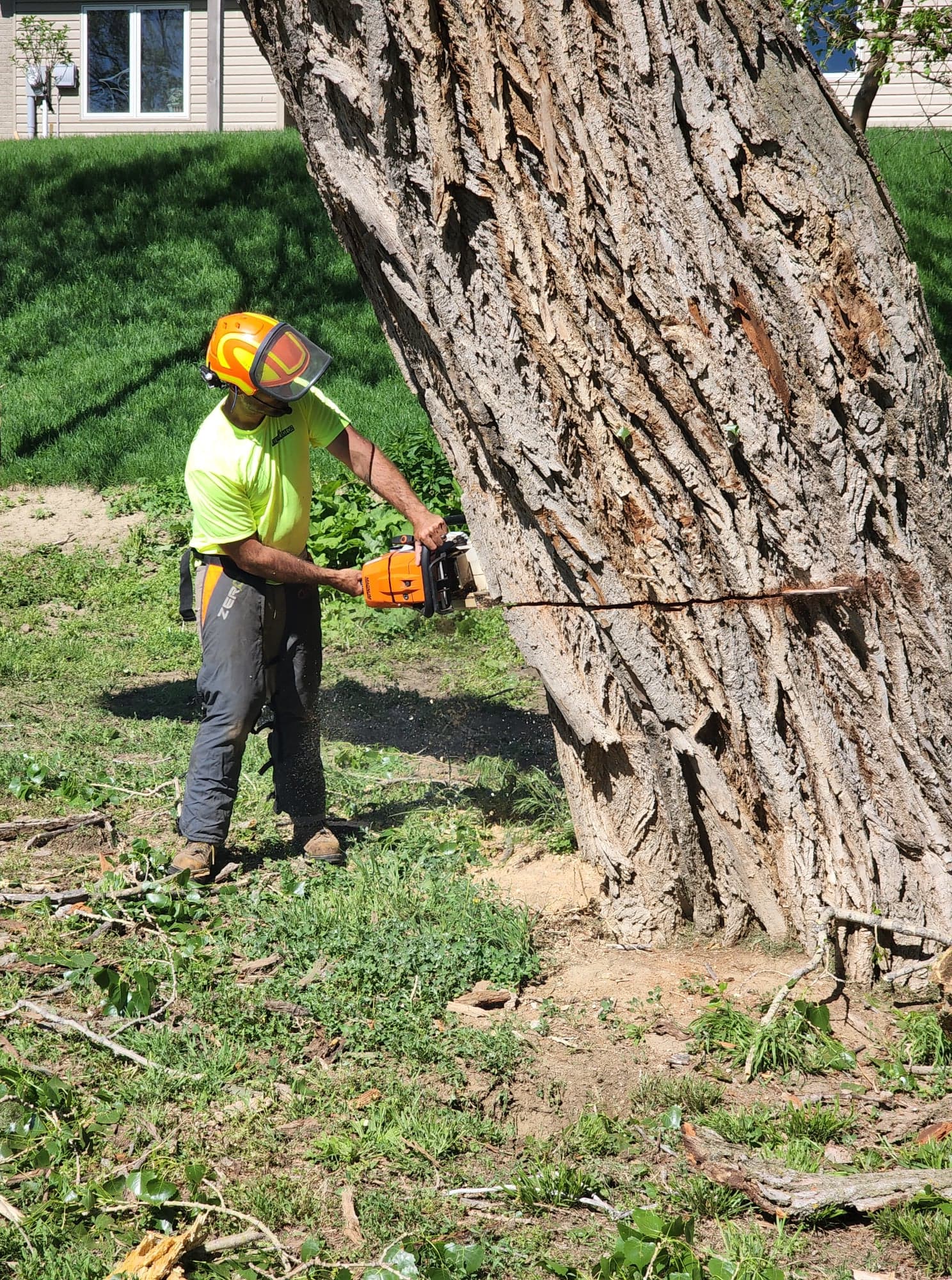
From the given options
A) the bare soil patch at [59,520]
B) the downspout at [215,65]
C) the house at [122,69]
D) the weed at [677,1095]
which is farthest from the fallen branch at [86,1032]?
the house at [122,69]

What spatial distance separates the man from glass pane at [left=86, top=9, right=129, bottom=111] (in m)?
17.4

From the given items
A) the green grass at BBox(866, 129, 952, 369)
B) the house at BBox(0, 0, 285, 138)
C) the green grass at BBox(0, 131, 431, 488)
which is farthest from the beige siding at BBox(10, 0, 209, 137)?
the green grass at BBox(866, 129, 952, 369)

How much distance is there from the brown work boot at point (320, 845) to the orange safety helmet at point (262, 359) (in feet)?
5.66

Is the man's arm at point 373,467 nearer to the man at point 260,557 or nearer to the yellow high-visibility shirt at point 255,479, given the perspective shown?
the man at point 260,557

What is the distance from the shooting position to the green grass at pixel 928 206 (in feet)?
36.2

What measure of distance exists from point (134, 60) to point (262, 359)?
17798 mm

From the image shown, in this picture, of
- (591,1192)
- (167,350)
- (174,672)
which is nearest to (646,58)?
(591,1192)

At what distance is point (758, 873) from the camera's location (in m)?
3.38

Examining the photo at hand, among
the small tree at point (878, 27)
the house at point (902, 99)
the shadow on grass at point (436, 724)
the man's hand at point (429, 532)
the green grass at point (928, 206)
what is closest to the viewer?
the man's hand at point (429, 532)

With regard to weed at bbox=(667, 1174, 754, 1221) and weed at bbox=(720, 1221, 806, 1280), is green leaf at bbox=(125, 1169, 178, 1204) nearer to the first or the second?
weed at bbox=(667, 1174, 754, 1221)

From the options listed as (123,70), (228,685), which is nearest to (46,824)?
(228,685)

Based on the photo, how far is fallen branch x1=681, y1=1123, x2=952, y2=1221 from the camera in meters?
2.55

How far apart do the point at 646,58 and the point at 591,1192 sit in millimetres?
2753

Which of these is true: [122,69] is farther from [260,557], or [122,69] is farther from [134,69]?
[260,557]
